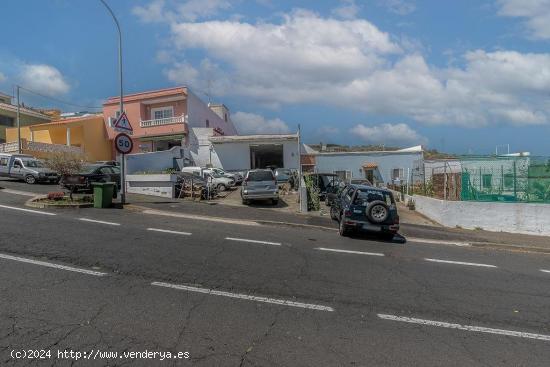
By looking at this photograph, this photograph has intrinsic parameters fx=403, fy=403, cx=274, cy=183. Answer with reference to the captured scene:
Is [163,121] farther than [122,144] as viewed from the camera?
Yes

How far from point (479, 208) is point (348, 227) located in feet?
24.5

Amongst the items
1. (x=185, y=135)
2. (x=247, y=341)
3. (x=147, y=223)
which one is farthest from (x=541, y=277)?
(x=185, y=135)

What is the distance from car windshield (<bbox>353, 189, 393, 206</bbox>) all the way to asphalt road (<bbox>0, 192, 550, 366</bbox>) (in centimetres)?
258

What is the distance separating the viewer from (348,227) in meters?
12.5

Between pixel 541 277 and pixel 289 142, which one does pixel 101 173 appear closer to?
pixel 289 142

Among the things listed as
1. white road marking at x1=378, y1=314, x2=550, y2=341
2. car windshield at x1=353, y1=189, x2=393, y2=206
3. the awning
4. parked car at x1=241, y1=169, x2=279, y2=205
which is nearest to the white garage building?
the awning

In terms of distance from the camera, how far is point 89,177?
68.4ft

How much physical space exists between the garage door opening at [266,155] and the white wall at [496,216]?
21.1 m

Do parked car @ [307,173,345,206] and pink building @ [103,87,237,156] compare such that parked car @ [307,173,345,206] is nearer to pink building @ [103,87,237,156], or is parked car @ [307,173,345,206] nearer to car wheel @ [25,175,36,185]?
pink building @ [103,87,237,156]

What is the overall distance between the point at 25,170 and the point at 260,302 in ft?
82.6

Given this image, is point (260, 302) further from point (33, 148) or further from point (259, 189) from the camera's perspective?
point (33, 148)

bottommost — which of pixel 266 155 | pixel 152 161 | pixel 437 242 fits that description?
pixel 437 242

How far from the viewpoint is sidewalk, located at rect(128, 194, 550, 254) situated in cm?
1337

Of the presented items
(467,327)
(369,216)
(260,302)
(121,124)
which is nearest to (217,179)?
(121,124)
